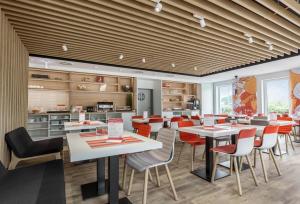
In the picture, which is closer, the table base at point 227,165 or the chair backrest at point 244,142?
the chair backrest at point 244,142

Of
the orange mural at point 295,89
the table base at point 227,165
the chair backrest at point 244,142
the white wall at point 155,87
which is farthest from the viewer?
the white wall at point 155,87

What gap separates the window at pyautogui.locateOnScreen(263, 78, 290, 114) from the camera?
740 centimetres

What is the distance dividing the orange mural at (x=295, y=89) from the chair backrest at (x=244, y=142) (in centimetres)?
627

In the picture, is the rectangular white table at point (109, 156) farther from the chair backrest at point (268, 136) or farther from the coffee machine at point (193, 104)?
the coffee machine at point (193, 104)

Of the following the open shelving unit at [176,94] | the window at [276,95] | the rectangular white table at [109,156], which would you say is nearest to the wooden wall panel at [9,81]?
the rectangular white table at [109,156]

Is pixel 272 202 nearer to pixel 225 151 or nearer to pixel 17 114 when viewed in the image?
pixel 225 151

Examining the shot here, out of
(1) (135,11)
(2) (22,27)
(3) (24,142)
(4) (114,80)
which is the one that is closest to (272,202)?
(1) (135,11)

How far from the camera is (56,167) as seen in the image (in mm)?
2127

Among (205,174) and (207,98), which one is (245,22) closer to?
(205,174)

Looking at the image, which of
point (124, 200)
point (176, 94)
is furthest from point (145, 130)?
point (176, 94)

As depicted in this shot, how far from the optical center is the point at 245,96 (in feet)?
28.5

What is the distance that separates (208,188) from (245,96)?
7573 millimetres

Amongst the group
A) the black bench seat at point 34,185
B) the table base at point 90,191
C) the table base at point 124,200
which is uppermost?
the black bench seat at point 34,185

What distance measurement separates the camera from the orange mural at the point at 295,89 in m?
6.79
